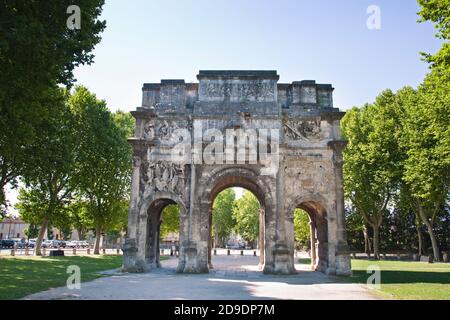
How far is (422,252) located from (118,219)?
33869mm

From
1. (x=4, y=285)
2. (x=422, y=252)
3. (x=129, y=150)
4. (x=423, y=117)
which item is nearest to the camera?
(x=4, y=285)

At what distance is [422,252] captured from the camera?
4012cm

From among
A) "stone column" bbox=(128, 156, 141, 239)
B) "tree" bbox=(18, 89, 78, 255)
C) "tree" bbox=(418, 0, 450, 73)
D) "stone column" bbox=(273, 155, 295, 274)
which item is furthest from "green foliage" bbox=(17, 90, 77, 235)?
"tree" bbox=(418, 0, 450, 73)

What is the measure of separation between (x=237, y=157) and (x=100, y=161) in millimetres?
18853

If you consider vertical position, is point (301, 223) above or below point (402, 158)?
below

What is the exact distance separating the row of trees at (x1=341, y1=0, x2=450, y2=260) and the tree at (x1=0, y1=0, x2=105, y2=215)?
47.7 feet

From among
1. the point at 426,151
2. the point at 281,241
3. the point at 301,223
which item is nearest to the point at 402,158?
the point at 426,151

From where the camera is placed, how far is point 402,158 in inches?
1191

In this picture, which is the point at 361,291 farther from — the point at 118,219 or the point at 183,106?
the point at 118,219

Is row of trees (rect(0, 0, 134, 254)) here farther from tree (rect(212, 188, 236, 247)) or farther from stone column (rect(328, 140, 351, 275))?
tree (rect(212, 188, 236, 247))

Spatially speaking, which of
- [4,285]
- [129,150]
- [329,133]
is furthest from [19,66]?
[129,150]

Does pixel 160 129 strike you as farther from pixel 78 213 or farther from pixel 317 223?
pixel 78 213

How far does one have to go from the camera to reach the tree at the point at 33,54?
33.9 ft

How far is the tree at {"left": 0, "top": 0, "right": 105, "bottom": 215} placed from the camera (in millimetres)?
10344
